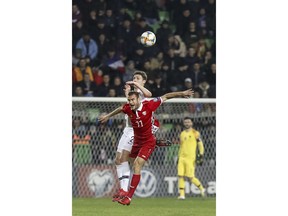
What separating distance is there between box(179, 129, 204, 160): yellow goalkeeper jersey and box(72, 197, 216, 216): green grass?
3.32 ft

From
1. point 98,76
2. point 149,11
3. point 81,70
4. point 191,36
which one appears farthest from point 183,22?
point 81,70

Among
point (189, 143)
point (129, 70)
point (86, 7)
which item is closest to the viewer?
point (189, 143)

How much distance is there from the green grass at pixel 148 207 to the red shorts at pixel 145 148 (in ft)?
4.13

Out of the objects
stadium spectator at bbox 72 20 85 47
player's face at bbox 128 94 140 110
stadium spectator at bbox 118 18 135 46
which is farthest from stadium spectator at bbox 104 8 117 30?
player's face at bbox 128 94 140 110

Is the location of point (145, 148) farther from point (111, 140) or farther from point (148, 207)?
point (111, 140)

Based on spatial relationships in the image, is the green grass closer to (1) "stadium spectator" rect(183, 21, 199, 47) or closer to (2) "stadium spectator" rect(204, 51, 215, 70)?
(2) "stadium spectator" rect(204, 51, 215, 70)

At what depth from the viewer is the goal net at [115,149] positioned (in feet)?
61.4

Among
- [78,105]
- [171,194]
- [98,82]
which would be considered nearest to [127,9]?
[98,82]

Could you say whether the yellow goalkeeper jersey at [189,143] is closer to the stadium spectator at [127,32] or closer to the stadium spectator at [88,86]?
the stadium spectator at [88,86]

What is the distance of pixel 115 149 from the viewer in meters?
19.0

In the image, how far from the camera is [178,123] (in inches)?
773

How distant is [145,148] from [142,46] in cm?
948

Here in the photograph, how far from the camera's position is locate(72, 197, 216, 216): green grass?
1320 cm

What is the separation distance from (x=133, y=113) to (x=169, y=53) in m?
9.51
